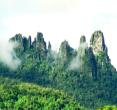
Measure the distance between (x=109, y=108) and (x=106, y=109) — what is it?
75.0 inches

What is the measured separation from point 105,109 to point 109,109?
3.53 ft

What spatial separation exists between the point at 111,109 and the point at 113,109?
3.85 feet

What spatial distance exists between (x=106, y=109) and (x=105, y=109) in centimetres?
23

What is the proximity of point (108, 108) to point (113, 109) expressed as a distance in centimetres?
219

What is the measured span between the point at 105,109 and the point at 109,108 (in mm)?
1883

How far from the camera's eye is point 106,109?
142 metres

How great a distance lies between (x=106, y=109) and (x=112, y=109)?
1284mm

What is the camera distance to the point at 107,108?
144 metres

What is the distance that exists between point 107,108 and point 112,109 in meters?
1.48

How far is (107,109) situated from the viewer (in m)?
142

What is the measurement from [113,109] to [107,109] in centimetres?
140

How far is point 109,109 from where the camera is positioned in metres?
143

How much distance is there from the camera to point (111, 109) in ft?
469

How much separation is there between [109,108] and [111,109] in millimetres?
1179
